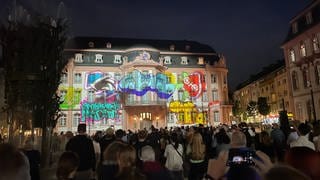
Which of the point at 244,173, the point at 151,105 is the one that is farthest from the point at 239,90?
the point at 244,173

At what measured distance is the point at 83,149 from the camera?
23.8 feet

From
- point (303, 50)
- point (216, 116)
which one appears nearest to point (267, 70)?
point (216, 116)

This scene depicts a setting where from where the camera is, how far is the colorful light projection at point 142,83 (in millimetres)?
48406

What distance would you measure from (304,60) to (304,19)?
209 inches

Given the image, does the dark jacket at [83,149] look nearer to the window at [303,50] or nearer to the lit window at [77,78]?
the window at [303,50]

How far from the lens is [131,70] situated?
1962 inches

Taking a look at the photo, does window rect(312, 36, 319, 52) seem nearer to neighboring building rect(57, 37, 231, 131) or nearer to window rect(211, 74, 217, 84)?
neighboring building rect(57, 37, 231, 131)

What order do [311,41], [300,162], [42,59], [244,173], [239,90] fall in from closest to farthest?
1. [300,162]
2. [244,173]
3. [42,59]
4. [311,41]
5. [239,90]

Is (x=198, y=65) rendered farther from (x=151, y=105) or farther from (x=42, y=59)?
(x=42, y=59)

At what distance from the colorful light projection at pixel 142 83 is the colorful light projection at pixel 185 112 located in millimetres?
2421

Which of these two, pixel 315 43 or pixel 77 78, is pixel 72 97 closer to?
pixel 77 78

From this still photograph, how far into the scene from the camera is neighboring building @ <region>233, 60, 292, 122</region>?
67.0m

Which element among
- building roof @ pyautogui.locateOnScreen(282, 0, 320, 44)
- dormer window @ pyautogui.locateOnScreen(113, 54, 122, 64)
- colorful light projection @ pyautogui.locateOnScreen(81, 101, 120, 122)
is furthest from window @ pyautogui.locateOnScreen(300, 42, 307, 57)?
dormer window @ pyautogui.locateOnScreen(113, 54, 122, 64)

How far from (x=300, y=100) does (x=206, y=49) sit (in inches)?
948
